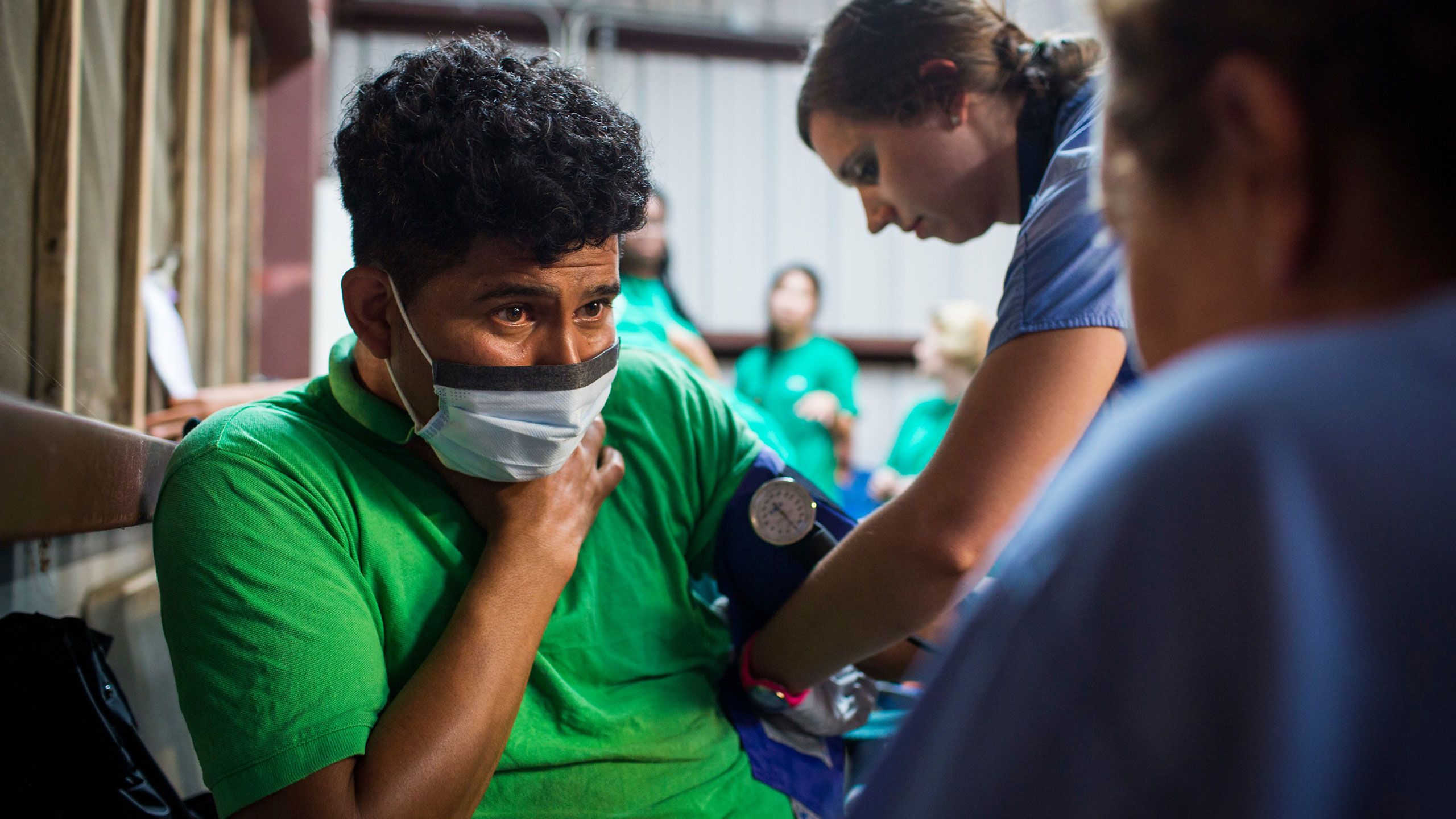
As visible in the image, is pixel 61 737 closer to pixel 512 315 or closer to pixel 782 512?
pixel 512 315

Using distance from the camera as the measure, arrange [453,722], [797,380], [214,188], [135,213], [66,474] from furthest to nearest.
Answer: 1. [797,380]
2. [214,188]
3. [135,213]
4. [453,722]
5. [66,474]

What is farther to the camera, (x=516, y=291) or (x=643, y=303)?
(x=643, y=303)

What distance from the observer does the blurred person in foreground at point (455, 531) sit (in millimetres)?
1061

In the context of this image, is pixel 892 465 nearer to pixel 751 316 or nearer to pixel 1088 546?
pixel 751 316

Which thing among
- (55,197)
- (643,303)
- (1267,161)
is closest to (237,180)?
(643,303)

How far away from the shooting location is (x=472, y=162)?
120 cm

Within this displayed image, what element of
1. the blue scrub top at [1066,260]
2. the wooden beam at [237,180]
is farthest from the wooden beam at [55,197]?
the wooden beam at [237,180]

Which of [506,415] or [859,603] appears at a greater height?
[506,415]

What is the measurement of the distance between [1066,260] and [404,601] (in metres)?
0.92

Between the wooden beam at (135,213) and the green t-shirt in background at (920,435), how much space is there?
344 centimetres

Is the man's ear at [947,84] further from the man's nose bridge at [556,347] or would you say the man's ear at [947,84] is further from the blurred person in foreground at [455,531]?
the man's nose bridge at [556,347]

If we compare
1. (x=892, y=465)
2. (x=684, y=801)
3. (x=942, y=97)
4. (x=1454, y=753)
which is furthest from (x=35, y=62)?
(x=892, y=465)

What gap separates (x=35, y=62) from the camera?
1.74m

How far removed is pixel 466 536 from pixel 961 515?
639 mm
